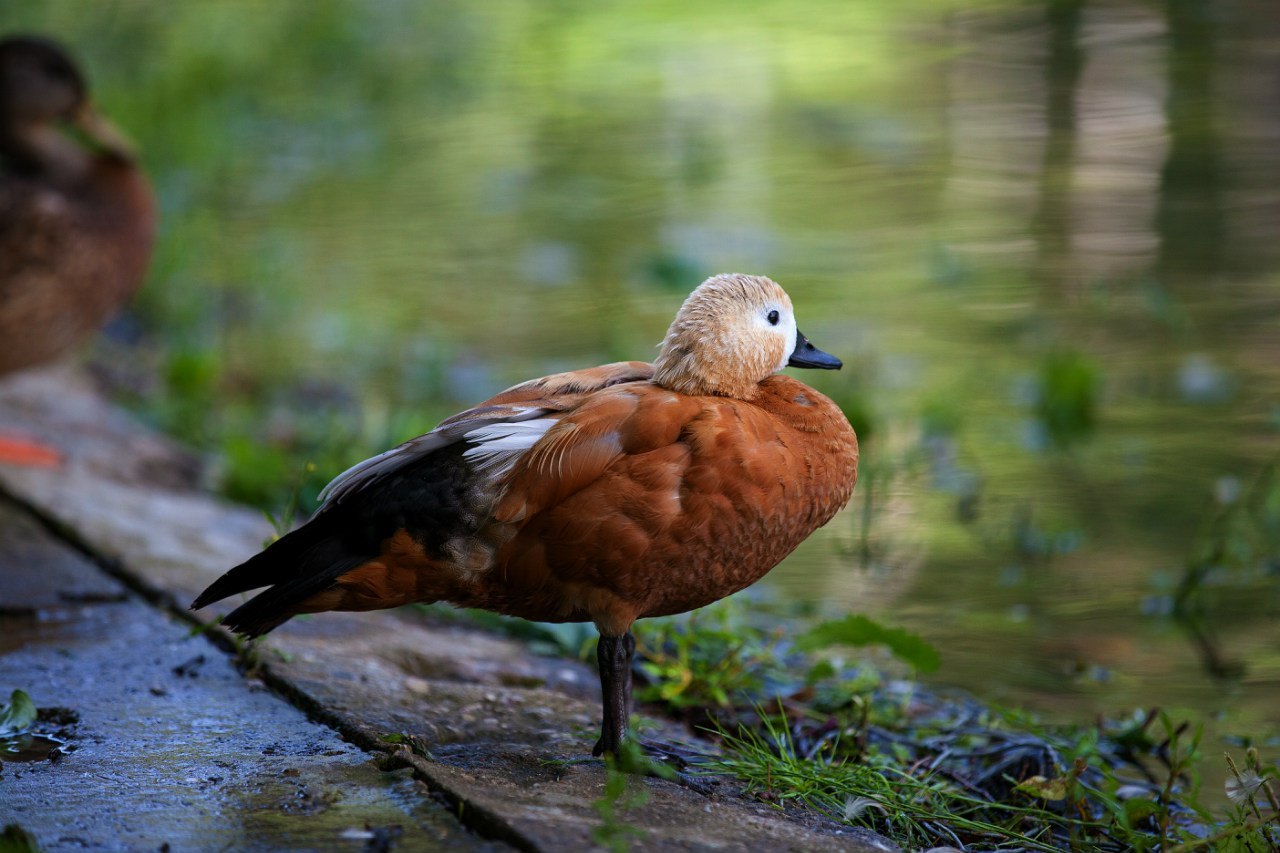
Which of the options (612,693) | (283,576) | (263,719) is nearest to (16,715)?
(263,719)

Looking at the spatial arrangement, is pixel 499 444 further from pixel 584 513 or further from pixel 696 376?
pixel 696 376

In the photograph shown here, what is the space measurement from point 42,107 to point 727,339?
398cm

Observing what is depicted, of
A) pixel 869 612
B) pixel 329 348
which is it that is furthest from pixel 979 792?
pixel 329 348

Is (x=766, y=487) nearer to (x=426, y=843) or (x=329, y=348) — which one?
(x=426, y=843)

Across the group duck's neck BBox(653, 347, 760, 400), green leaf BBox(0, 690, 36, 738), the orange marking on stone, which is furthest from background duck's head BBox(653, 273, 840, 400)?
the orange marking on stone

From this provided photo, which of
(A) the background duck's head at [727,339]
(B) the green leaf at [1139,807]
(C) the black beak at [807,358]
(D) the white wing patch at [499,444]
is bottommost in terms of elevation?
(B) the green leaf at [1139,807]

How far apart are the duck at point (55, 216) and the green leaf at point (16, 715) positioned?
1.96 metres

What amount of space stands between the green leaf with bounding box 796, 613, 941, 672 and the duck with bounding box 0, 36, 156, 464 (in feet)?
8.73

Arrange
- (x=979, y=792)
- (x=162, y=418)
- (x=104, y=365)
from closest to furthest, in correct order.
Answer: (x=979, y=792) → (x=162, y=418) → (x=104, y=365)

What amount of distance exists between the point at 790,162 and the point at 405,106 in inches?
129

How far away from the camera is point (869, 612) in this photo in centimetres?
430

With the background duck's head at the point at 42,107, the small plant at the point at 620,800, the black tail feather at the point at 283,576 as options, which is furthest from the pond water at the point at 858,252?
the black tail feather at the point at 283,576

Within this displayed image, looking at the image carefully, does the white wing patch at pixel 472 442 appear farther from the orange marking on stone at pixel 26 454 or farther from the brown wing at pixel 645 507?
the orange marking on stone at pixel 26 454

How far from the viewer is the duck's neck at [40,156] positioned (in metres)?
A: 5.37
